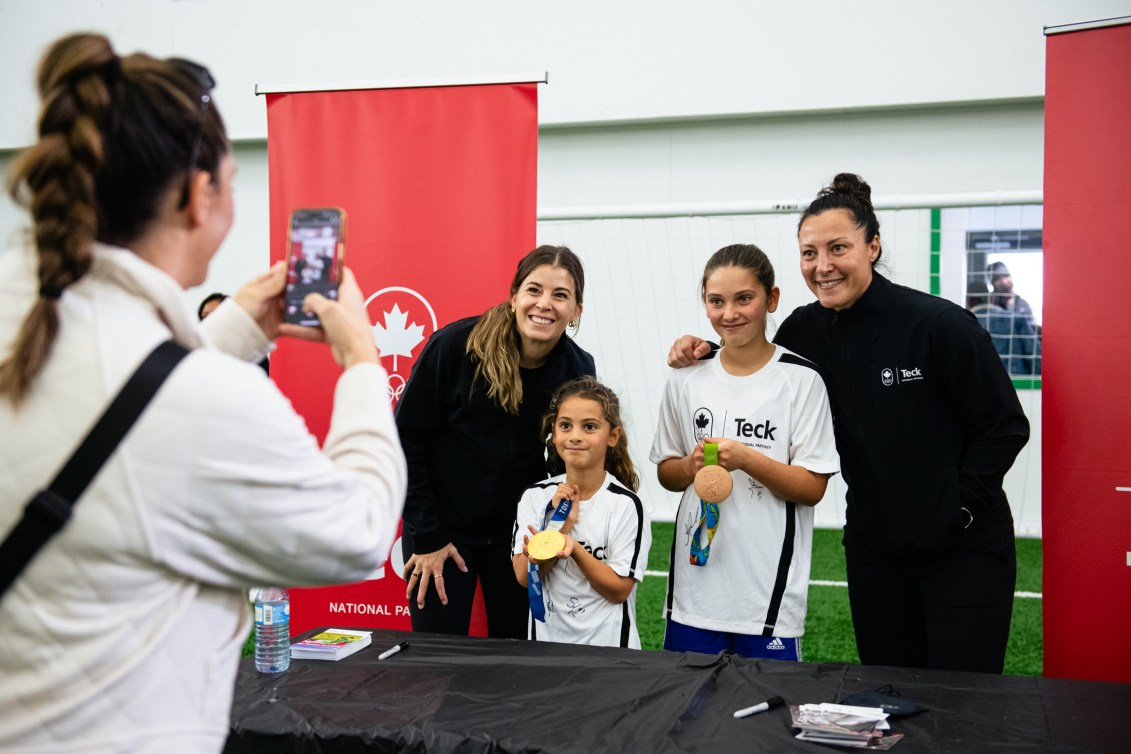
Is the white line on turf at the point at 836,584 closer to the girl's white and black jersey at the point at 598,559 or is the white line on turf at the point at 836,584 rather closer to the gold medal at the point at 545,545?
the girl's white and black jersey at the point at 598,559

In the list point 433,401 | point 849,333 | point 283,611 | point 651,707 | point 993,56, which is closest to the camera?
point 651,707

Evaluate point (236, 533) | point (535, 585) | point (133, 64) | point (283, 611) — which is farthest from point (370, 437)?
point (535, 585)

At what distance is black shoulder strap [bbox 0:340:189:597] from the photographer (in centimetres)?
83

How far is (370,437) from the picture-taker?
987 mm

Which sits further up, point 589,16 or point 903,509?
point 589,16

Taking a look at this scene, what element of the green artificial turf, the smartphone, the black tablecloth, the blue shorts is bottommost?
the green artificial turf

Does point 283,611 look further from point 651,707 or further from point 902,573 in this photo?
point 902,573

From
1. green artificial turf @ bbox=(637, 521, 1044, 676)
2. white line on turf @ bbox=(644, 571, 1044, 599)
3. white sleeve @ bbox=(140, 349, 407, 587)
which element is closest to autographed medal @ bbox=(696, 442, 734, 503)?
white sleeve @ bbox=(140, 349, 407, 587)

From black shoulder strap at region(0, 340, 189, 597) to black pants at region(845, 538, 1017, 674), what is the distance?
208 centimetres

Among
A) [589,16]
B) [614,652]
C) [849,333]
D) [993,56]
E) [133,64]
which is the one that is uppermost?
[589,16]

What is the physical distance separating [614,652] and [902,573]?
877mm

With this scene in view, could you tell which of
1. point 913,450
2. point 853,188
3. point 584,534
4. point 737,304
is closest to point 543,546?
point 584,534

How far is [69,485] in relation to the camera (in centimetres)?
83

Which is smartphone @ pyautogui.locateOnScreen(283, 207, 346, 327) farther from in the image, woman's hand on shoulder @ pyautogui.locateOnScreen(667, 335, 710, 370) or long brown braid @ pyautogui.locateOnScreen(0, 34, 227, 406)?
woman's hand on shoulder @ pyautogui.locateOnScreen(667, 335, 710, 370)
